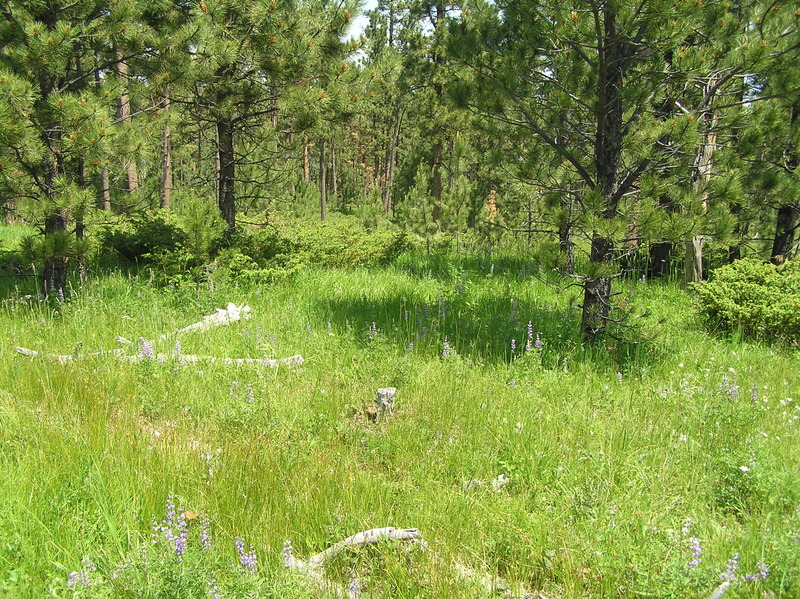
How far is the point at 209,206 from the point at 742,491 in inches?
269

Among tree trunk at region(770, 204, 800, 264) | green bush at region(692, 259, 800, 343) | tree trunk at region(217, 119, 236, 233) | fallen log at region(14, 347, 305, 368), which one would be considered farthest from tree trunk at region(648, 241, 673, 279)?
tree trunk at region(217, 119, 236, 233)

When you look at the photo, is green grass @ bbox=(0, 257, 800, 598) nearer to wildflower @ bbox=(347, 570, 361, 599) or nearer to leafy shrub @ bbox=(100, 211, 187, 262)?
wildflower @ bbox=(347, 570, 361, 599)

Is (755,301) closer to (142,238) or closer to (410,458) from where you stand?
(410,458)

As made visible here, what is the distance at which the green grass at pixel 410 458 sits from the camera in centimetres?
231

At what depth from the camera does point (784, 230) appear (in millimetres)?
8023

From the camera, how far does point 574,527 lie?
8.58ft

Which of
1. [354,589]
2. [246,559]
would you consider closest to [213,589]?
[246,559]

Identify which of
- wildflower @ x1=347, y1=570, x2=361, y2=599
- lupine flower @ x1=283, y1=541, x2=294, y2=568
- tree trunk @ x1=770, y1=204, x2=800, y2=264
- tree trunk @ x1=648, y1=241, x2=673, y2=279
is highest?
tree trunk @ x1=770, y1=204, x2=800, y2=264

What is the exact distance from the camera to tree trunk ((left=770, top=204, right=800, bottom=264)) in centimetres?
799

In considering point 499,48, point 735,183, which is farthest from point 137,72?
point 735,183

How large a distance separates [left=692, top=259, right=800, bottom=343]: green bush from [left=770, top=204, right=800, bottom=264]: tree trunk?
1679 millimetres

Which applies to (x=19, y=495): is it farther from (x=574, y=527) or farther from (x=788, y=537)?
(x=788, y=537)

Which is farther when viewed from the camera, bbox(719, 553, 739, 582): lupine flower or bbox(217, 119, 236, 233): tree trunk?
bbox(217, 119, 236, 233): tree trunk

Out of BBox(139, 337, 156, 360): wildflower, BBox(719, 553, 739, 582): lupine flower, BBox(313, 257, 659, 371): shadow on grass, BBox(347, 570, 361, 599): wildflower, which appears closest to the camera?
BBox(719, 553, 739, 582): lupine flower
